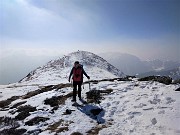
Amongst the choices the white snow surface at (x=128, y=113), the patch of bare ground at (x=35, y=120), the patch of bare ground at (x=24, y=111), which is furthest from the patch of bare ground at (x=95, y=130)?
the patch of bare ground at (x=24, y=111)

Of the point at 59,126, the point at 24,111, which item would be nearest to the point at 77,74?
the point at 24,111

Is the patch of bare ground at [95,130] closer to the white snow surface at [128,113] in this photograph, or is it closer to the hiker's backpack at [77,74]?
the white snow surface at [128,113]

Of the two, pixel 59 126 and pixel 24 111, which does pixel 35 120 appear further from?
pixel 24 111

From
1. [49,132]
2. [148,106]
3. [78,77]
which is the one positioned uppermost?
[78,77]

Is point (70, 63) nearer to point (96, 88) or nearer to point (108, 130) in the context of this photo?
point (96, 88)

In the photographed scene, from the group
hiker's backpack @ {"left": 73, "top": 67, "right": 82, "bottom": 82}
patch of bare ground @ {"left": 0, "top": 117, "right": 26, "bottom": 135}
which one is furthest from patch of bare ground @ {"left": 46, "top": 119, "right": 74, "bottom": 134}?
hiker's backpack @ {"left": 73, "top": 67, "right": 82, "bottom": 82}

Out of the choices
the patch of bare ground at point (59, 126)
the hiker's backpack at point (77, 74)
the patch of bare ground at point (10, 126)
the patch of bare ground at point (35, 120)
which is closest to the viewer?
the patch of bare ground at point (59, 126)

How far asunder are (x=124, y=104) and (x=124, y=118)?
2052mm

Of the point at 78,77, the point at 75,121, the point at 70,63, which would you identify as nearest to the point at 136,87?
the point at 78,77

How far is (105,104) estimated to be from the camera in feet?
52.4

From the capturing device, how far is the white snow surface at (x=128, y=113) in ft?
40.2

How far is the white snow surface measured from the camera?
12.2 meters

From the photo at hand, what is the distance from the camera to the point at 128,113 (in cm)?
1416

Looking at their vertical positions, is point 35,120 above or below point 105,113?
below
